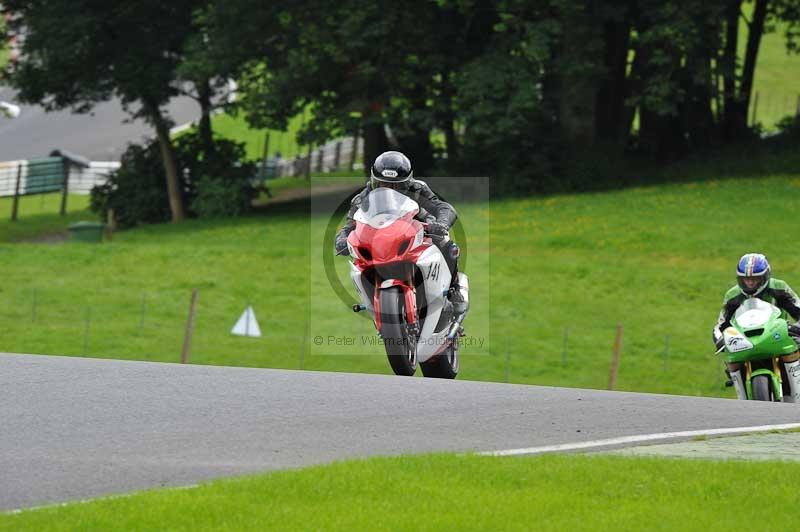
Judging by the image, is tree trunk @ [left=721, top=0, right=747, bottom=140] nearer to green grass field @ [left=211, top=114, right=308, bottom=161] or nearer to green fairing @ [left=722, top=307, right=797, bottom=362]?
green grass field @ [left=211, top=114, right=308, bottom=161]

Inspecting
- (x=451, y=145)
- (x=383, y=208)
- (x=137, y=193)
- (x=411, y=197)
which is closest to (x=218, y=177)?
(x=137, y=193)

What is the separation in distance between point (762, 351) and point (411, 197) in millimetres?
3613

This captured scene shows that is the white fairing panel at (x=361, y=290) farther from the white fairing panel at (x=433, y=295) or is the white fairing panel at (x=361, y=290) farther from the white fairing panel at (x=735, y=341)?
the white fairing panel at (x=735, y=341)

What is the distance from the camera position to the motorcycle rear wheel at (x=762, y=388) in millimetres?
13586

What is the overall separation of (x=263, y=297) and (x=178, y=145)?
645 inches

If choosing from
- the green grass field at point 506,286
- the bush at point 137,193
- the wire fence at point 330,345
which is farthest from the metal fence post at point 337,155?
the wire fence at point 330,345

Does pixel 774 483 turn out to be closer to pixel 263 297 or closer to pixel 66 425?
pixel 66 425

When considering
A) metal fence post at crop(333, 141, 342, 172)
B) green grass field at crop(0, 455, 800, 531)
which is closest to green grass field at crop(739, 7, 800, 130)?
metal fence post at crop(333, 141, 342, 172)

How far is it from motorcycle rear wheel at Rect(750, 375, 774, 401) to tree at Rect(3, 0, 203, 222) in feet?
102

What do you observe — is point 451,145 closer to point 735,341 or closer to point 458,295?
point 735,341

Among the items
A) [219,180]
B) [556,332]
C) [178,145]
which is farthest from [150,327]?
[178,145]

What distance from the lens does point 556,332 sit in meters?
27.3

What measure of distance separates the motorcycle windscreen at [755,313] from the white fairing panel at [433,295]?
2.91 meters

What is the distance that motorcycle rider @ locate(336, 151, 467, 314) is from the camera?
12.0 m
